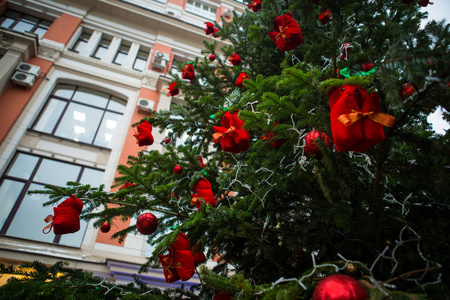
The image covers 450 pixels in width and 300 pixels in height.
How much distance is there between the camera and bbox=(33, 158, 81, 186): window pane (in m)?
6.53

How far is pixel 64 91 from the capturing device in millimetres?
8289

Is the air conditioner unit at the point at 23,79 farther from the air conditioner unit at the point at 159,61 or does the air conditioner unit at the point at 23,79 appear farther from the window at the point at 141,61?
the air conditioner unit at the point at 159,61

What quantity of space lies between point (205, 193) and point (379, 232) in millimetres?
1507

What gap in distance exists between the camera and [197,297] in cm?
195

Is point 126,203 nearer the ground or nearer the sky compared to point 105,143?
nearer the ground

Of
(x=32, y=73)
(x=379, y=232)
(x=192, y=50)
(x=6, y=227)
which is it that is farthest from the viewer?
(x=192, y=50)

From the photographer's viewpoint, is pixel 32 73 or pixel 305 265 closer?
pixel 305 265

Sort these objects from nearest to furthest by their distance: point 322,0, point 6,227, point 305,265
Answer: point 322,0
point 305,265
point 6,227

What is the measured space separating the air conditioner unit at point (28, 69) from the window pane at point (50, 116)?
3.19ft

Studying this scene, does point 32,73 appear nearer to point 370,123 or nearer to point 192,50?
point 192,50

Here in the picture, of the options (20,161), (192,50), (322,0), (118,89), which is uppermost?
(192,50)

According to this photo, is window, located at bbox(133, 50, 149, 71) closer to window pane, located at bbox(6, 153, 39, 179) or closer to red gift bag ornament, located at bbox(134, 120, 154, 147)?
window pane, located at bbox(6, 153, 39, 179)

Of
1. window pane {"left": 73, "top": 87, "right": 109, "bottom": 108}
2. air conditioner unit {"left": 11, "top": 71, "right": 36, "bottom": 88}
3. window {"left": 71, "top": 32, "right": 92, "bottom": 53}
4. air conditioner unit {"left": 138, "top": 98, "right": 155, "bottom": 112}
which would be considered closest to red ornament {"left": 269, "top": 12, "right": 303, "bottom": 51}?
air conditioner unit {"left": 138, "top": 98, "right": 155, "bottom": 112}

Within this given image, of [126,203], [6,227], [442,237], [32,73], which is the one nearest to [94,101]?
[32,73]
